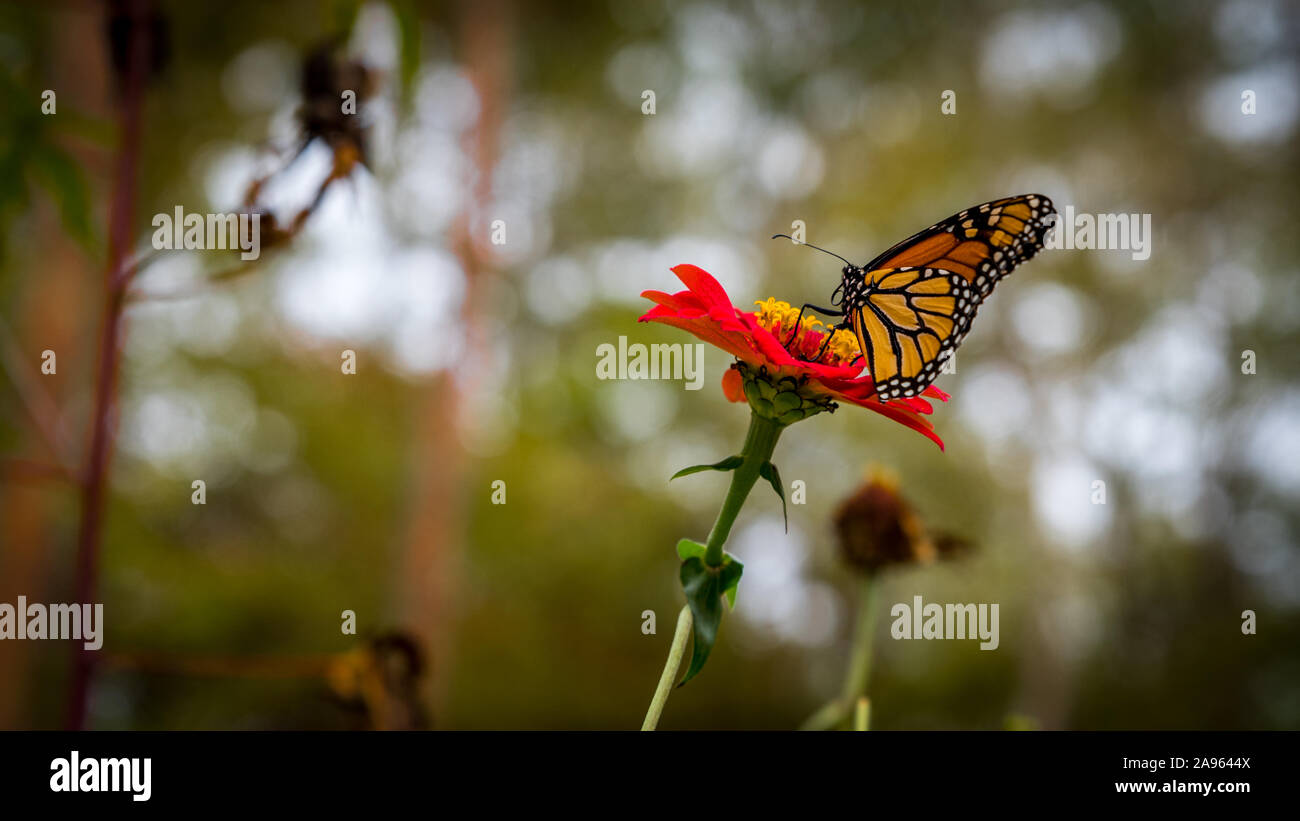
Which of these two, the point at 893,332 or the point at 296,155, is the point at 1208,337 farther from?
the point at 296,155

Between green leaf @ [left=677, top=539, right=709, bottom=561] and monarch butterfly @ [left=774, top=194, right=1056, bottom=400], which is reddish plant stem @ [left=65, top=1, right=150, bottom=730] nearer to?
green leaf @ [left=677, top=539, right=709, bottom=561]

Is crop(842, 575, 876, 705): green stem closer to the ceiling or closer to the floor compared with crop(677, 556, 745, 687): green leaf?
closer to the floor

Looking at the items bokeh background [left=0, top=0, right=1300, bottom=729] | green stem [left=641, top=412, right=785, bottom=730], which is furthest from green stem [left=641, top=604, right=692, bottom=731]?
bokeh background [left=0, top=0, right=1300, bottom=729]

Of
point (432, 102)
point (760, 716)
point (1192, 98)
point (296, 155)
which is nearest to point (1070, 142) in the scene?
point (1192, 98)

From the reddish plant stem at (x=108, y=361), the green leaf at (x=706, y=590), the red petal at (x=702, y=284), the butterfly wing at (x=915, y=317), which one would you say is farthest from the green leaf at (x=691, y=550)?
the reddish plant stem at (x=108, y=361)

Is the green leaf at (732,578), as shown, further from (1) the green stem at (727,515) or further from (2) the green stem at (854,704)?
(2) the green stem at (854,704)

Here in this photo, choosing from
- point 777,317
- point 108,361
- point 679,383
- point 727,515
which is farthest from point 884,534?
point 679,383
